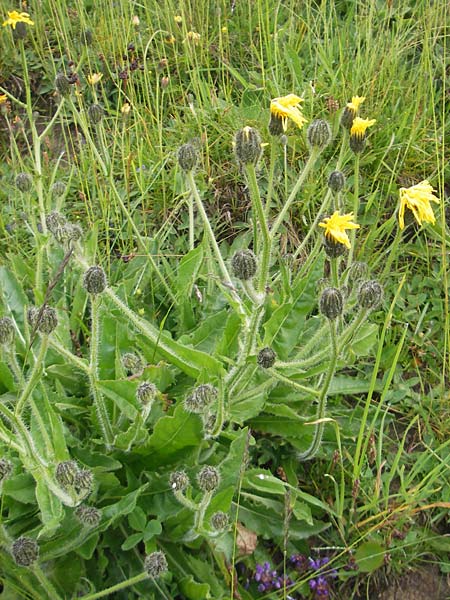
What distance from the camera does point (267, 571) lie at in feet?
6.84

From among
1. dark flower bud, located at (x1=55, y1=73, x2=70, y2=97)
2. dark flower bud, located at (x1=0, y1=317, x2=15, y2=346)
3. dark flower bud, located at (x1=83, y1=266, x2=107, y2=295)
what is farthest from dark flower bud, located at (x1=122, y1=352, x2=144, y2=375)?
dark flower bud, located at (x1=55, y1=73, x2=70, y2=97)

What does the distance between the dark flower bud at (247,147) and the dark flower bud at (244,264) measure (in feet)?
0.87

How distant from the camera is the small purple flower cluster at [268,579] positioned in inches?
81.4

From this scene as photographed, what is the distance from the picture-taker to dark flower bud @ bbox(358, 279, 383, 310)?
1.87 m

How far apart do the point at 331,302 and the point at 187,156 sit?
718 millimetres

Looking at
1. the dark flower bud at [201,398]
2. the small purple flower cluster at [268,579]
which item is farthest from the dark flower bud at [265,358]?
the small purple flower cluster at [268,579]

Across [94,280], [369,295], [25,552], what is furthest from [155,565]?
[369,295]

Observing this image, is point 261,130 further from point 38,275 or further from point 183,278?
point 38,275

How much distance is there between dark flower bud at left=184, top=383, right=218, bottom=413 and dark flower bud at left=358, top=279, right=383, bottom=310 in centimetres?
48

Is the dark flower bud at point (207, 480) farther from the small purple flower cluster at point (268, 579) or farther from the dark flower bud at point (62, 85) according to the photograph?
the dark flower bud at point (62, 85)

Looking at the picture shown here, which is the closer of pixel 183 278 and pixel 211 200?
pixel 183 278

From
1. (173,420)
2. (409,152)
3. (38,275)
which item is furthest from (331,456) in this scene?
(409,152)

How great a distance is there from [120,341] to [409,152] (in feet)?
5.82

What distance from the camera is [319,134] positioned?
2.12 metres
